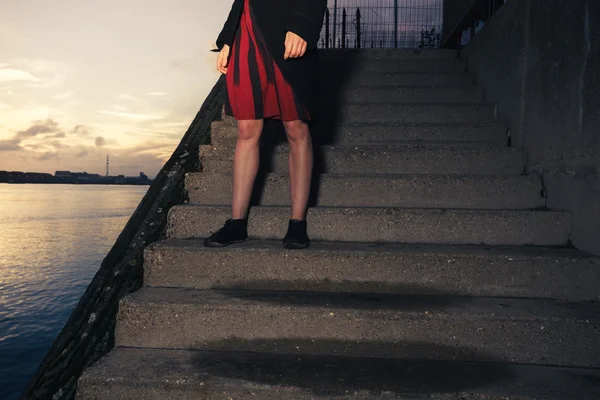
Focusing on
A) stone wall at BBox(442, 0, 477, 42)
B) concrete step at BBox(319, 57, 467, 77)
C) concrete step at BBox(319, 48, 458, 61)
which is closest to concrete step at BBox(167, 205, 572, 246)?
concrete step at BBox(319, 57, 467, 77)

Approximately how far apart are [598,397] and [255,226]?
140 centimetres

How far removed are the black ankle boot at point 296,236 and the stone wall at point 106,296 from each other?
0.63 m

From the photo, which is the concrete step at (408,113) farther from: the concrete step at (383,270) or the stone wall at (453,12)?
the stone wall at (453,12)

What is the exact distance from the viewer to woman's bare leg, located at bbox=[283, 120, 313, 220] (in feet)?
6.28

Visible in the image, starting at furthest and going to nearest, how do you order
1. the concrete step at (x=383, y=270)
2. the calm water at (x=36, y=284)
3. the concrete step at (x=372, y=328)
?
the calm water at (x=36, y=284) → the concrete step at (x=383, y=270) → the concrete step at (x=372, y=328)

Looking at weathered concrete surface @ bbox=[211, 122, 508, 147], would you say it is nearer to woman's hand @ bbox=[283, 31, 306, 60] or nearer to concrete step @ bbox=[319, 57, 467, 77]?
woman's hand @ bbox=[283, 31, 306, 60]

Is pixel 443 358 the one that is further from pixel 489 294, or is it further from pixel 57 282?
pixel 57 282

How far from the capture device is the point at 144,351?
1476 millimetres

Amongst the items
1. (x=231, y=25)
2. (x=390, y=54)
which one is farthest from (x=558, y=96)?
(x=390, y=54)

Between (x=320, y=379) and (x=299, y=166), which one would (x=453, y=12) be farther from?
(x=320, y=379)

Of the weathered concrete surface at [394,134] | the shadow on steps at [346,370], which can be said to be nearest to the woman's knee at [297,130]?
the weathered concrete surface at [394,134]

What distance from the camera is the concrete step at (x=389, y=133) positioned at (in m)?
2.70

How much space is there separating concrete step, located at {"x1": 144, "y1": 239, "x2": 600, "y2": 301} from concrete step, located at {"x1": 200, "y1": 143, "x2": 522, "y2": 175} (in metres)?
0.76

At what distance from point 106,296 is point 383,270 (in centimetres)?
113
